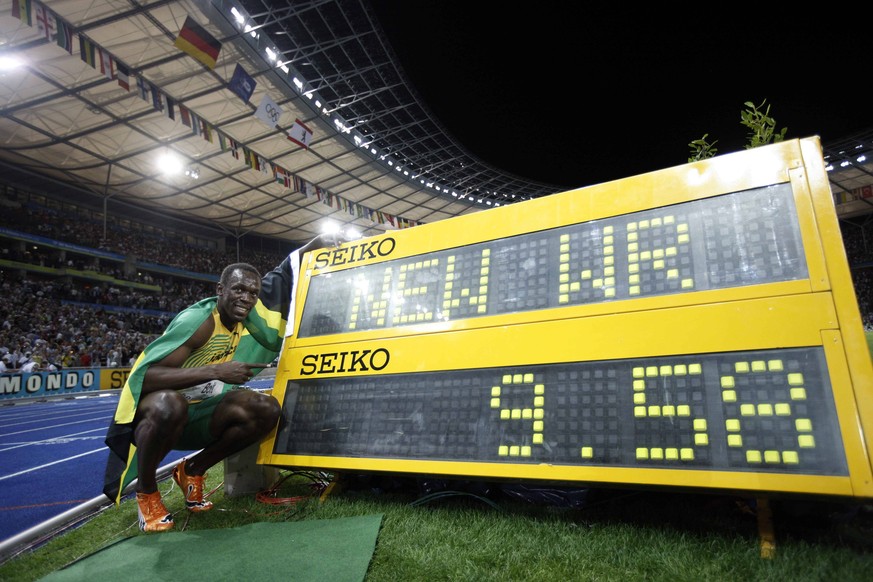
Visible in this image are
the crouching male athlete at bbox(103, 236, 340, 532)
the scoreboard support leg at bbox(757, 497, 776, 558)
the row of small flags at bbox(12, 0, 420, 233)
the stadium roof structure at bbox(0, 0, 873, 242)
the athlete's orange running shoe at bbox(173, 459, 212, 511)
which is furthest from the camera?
the stadium roof structure at bbox(0, 0, 873, 242)

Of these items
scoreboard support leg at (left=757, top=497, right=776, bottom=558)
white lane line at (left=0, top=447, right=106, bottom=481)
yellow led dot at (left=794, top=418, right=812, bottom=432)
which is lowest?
white lane line at (left=0, top=447, right=106, bottom=481)

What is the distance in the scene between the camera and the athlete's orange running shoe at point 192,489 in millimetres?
2217

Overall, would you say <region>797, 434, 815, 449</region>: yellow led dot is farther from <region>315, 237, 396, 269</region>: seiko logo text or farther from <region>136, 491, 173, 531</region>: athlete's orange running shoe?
<region>136, 491, 173, 531</region>: athlete's orange running shoe

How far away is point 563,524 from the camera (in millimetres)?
1662

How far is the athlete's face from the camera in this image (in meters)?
2.44

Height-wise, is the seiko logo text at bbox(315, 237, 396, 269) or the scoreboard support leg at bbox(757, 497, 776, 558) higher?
the seiko logo text at bbox(315, 237, 396, 269)

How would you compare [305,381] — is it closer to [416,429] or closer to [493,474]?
[416,429]

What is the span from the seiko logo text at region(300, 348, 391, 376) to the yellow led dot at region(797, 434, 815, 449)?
1.50 metres

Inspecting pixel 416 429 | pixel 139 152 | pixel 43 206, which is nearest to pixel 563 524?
pixel 416 429

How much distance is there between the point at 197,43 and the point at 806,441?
13486 mm

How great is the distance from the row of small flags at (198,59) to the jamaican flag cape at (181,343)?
10304 mm

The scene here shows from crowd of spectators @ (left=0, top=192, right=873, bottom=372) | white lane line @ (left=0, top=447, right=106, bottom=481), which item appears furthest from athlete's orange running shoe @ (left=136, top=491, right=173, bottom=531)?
crowd of spectators @ (left=0, top=192, right=873, bottom=372)

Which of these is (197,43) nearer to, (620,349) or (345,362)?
(345,362)

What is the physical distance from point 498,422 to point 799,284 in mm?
1057
